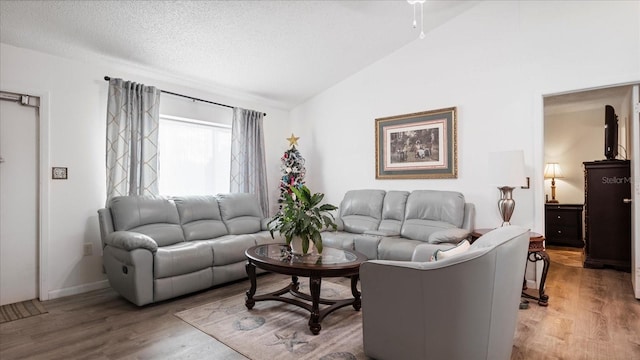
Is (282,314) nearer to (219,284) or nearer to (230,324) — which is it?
(230,324)

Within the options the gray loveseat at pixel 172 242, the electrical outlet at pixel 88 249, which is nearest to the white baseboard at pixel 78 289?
the electrical outlet at pixel 88 249

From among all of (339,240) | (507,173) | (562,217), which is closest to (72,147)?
(339,240)

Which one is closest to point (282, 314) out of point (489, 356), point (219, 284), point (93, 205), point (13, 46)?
point (219, 284)

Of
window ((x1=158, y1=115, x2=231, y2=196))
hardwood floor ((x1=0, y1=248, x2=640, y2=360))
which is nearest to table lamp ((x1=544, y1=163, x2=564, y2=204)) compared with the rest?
hardwood floor ((x1=0, y1=248, x2=640, y2=360))

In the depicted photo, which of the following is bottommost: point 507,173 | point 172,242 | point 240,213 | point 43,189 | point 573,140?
point 172,242

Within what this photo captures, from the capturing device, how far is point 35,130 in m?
3.27

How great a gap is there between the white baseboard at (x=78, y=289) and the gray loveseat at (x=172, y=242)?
1.50 feet

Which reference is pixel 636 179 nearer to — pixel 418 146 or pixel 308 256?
pixel 418 146

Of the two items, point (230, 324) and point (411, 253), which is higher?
point (411, 253)

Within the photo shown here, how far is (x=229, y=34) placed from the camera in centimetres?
348

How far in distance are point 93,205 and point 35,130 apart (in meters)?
0.89

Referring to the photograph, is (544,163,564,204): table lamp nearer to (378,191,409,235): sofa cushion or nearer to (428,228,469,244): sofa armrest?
(378,191,409,235): sofa cushion

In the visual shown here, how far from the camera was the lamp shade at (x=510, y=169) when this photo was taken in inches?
125

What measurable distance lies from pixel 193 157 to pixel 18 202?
1.89m
